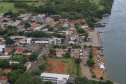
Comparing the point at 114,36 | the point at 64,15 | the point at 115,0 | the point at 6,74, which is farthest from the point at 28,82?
the point at 115,0

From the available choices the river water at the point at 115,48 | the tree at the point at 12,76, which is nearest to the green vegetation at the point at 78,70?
the river water at the point at 115,48

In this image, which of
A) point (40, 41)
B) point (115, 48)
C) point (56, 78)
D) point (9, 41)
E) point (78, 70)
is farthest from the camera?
point (40, 41)

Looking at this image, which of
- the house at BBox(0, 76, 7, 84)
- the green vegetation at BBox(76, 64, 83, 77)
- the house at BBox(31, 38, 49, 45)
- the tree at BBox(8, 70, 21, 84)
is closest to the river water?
the green vegetation at BBox(76, 64, 83, 77)

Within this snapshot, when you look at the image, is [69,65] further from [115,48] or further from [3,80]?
[115,48]

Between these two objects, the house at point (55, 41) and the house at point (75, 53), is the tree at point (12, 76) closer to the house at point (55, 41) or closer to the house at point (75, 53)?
the house at point (75, 53)

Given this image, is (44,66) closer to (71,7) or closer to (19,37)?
(19,37)

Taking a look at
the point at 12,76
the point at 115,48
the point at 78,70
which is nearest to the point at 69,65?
the point at 78,70

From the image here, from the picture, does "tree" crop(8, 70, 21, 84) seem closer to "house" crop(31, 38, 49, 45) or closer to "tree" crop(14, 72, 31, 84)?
"tree" crop(14, 72, 31, 84)
